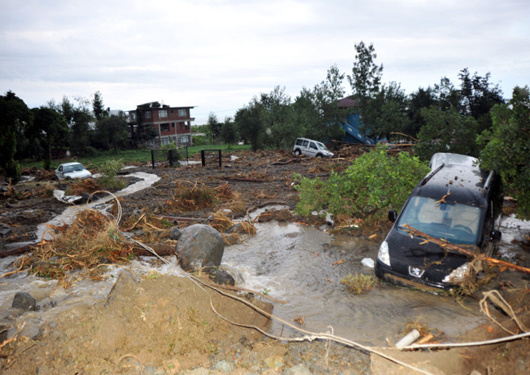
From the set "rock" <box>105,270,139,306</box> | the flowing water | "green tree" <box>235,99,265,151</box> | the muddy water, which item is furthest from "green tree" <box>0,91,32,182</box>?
"green tree" <box>235,99,265,151</box>

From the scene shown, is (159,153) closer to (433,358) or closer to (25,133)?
(25,133)

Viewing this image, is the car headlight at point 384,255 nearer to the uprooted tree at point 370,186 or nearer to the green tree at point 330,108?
the uprooted tree at point 370,186

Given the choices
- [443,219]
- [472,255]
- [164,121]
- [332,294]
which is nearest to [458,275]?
[472,255]

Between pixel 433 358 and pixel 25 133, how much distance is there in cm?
3857

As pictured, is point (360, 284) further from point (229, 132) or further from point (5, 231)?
point (229, 132)

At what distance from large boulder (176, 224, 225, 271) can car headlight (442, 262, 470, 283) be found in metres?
4.59

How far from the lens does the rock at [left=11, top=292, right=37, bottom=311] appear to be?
5594 millimetres

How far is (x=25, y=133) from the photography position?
3272 centimetres

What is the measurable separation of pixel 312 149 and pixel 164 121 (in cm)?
3382

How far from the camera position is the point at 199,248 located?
7574 millimetres

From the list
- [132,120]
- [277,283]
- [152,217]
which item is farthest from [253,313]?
[132,120]

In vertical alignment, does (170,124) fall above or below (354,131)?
above

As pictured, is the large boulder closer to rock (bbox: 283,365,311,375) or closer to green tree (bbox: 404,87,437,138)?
rock (bbox: 283,365,311,375)

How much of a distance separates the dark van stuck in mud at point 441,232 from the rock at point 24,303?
6.04 meters
